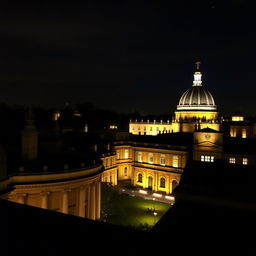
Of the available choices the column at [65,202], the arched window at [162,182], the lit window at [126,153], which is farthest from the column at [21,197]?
the lit window at [126,153]

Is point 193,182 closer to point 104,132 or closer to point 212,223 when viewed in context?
point 212,223

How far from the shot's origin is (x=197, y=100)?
93.8 m

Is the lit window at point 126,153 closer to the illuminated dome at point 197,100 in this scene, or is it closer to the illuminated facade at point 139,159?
the illuminated facade at point 139,159

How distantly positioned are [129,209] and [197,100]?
A: 6243 cm

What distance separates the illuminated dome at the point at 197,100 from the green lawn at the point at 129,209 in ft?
179

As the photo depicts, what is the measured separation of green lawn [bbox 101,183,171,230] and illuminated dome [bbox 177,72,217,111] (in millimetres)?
54655

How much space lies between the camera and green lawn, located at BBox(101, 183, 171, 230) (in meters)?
34.8

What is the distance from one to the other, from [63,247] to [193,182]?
41.2 ft

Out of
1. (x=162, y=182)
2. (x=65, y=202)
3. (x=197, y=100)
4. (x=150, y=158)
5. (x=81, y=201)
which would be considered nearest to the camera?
(x=65, y=202)

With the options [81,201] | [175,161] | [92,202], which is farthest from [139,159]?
[81,201]

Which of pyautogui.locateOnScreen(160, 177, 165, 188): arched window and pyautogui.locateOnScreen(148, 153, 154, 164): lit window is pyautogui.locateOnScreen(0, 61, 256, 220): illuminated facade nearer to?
pyautogui.locateOnScreen(160, 177, 165, 188): arched window

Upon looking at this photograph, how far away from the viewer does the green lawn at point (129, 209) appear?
34756 mm

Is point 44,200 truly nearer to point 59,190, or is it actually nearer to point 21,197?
point 59,190

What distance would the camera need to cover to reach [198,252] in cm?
1015
